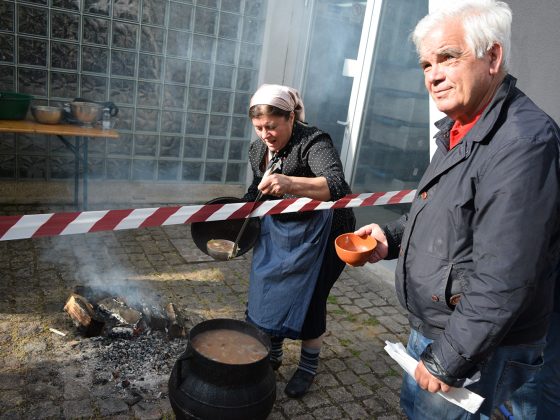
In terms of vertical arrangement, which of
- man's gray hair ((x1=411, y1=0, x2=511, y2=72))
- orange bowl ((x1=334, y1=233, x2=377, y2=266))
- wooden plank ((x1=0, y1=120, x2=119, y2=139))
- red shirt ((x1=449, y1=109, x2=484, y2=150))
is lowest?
wooden plank ((x1=0, y1=120, x2=119, y2=139))

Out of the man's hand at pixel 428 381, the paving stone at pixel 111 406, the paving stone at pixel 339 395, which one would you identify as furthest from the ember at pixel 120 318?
the man's hand at pixel 428 381

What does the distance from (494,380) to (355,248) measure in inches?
41.5

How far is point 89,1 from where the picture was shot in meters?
6.56

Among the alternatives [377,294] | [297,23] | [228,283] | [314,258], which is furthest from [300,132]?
[297,23]

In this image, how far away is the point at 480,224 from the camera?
179cm

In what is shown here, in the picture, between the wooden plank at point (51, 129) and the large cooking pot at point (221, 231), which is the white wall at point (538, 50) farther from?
the wooden plank at point (51, 129)

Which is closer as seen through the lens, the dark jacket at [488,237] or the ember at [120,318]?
the dark jacket at [488,237]

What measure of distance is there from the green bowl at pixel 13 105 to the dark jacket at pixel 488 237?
574 cm

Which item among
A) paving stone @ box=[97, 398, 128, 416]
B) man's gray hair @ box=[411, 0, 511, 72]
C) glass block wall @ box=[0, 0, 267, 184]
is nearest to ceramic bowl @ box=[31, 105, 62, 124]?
glass block wall @ box=[0, 0, 267, 184]

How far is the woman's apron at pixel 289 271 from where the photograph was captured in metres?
3.33

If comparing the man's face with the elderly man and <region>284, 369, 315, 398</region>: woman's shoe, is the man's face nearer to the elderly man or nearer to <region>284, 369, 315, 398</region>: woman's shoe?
the elderly man

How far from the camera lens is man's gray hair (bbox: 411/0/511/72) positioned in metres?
1.81

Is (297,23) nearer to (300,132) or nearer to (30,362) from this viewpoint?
(300,132)

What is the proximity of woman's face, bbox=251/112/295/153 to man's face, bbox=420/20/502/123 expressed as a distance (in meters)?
1.31
